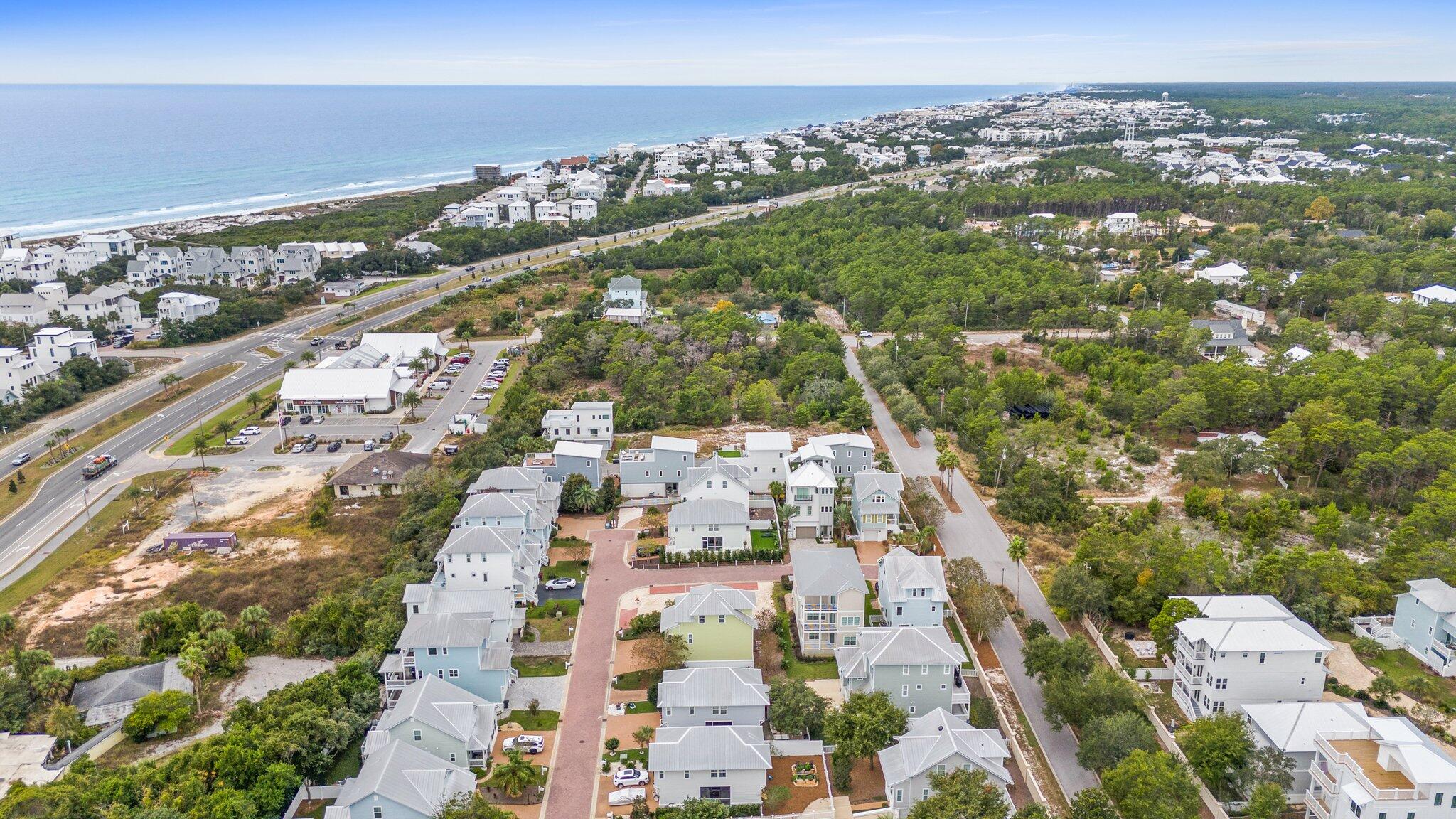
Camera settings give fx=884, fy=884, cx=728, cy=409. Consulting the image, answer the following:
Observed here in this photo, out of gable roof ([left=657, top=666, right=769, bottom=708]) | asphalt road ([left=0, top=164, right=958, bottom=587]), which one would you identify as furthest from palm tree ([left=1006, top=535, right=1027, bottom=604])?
asphalt road ([left=0, top=164, right=958, bottom=587])

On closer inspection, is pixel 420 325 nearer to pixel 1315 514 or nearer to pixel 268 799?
pixel 268 799

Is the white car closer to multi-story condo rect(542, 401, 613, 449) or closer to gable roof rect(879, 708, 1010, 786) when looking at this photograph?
gable roof rect(879, 708, 1010, 786)

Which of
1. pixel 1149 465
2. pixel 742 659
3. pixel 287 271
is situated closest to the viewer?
pixel 742 659

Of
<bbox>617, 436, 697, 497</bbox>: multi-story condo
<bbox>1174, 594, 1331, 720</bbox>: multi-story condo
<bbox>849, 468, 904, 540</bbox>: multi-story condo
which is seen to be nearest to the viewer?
<bbox>1174, 594, 1331, 720</bbox>: multi-story condo

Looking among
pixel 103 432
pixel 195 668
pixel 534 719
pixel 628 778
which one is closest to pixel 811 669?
pixel 628 778

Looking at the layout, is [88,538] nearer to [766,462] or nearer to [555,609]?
[555,609]

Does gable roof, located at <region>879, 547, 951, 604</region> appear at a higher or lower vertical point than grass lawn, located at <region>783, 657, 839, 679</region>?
higher

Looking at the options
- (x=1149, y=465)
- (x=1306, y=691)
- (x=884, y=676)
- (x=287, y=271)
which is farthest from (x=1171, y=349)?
(x=287, y=271)
